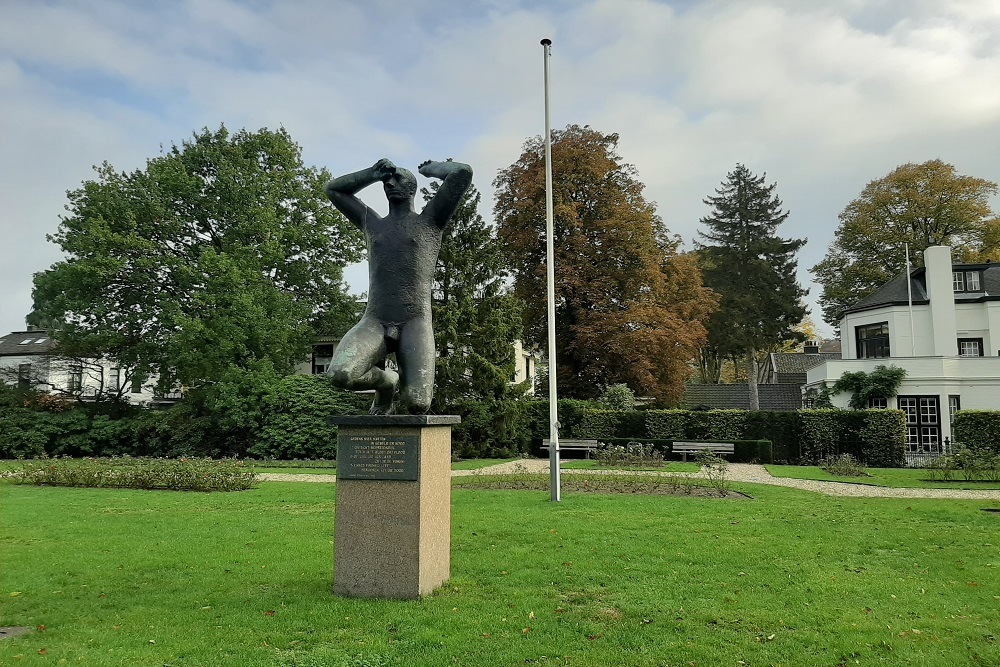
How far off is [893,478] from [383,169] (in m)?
17.8

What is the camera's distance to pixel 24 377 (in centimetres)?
3281

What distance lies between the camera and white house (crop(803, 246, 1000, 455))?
98.7 ft

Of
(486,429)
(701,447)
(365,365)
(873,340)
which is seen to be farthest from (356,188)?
(873,340)

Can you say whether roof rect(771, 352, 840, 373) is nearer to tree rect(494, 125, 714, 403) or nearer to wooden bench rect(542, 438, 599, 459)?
tree rect(494, 125, 714, 403)

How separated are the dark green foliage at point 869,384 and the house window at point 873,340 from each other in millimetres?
4008

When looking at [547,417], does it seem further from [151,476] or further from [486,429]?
[151,476]

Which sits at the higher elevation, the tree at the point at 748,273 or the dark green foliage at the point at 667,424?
the tree at the point at 748,273

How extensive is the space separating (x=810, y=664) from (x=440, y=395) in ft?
71.6

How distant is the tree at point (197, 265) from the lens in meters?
27.3

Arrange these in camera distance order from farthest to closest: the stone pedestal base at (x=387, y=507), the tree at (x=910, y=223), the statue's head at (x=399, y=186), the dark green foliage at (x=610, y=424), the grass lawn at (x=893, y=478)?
the tree at (x=910, y=223) → the dark green foliage at (x=610, y=424) → the grass lawn at (x=893, y=478) → the statue's head at (x=399, y=186) → the stone pedestal base at (x=387, y=507)

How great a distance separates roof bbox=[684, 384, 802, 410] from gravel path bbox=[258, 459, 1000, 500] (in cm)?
1975

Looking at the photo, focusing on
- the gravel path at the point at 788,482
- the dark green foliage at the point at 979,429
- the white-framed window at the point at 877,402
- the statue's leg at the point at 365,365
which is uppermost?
the statue's leg at the point at 365,365

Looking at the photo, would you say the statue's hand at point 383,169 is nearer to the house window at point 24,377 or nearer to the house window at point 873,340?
the house window at point 24,377

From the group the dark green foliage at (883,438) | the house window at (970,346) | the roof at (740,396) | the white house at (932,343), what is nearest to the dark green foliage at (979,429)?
the dark green foliage at (883,438)
